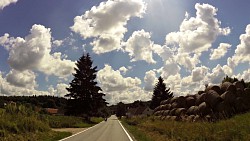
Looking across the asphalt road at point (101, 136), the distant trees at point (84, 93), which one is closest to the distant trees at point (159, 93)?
the distant trees at point (84, 93)

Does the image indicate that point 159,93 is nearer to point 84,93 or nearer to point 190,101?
point 84,93

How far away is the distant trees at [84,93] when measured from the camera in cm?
5762

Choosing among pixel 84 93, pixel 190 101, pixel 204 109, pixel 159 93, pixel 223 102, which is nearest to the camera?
pixel 223 102

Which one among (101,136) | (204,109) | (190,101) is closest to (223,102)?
(204,109)

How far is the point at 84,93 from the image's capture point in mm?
58344

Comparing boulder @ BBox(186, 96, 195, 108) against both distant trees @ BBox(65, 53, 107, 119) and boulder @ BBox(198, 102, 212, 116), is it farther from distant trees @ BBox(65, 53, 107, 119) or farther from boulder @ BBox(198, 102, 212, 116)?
distant trees @ BBox(65, 53, 107, 119)

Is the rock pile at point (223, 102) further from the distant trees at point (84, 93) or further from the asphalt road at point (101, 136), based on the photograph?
the distant trees at point (84, 93)

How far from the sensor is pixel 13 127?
850 inches

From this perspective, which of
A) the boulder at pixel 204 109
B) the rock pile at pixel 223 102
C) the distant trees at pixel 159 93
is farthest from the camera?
the distant trees at pixel 159 93

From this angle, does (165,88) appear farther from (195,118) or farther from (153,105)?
(195,118)

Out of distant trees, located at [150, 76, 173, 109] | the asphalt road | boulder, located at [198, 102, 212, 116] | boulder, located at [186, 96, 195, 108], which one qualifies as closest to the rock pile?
boulder, located at [198, 102, 212, 116]

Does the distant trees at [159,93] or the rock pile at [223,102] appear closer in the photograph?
the rock pile at [223,102]

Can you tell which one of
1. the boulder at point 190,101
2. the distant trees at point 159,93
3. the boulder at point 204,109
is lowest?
the boulder at point 204,109

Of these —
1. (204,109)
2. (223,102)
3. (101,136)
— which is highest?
(223,102)
